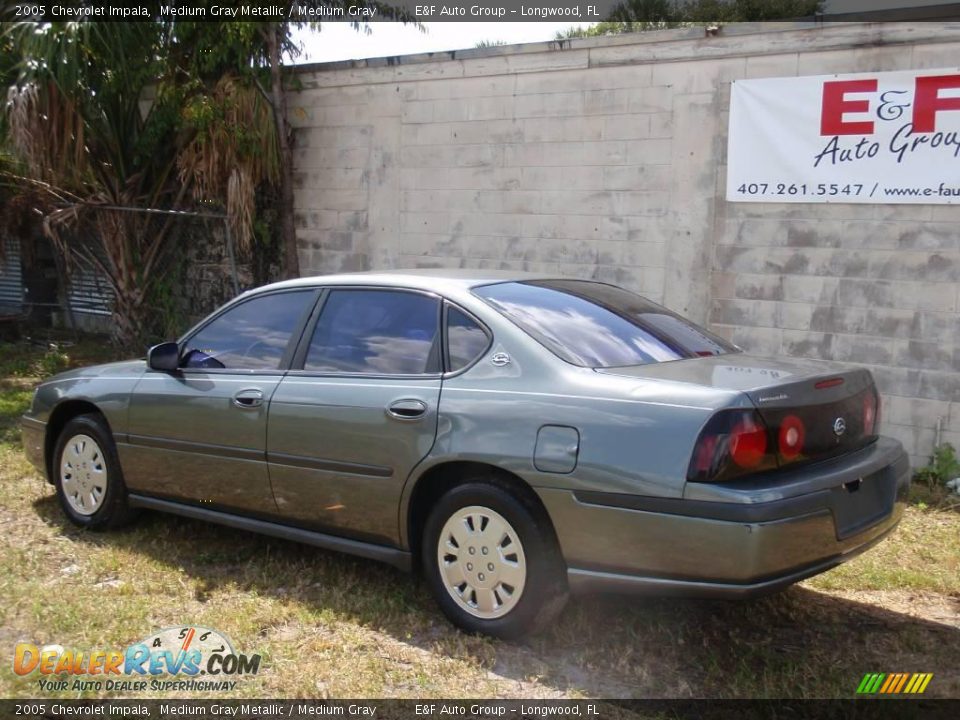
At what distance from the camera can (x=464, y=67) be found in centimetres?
860

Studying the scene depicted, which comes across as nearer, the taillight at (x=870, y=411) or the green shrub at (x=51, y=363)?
the taillight at (x=870, y=411)

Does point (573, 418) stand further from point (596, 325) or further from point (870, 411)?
point (870, 411)

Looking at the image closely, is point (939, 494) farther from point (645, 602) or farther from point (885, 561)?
point (645, 602)

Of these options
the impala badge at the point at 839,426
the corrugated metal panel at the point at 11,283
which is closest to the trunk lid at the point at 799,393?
the impala badge at the point at 839,426

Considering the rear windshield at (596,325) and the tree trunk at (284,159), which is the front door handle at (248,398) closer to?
the rear windshield at (596,325)

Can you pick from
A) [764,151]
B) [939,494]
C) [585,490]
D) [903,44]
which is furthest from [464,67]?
[585,490]

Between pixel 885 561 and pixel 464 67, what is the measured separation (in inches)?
220

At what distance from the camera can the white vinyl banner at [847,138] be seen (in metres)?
6.57

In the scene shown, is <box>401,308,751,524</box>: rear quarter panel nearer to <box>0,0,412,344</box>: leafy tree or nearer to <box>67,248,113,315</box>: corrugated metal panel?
<box>0,0,412,344</box>: leafy tree

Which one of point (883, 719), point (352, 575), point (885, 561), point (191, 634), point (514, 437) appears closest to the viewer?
point (883, 719)

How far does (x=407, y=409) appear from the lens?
4090 mm

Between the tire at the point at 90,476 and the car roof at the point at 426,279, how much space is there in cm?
139

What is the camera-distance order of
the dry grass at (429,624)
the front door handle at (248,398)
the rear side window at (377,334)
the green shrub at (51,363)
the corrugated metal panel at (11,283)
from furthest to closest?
the corrugated metal panel at (11,283) < the green shrub at (51,363) < the front door handle at (248,398) < the rear side window at (377,334) < the dry grass at (429,624)

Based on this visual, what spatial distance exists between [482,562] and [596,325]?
3.77 ft
